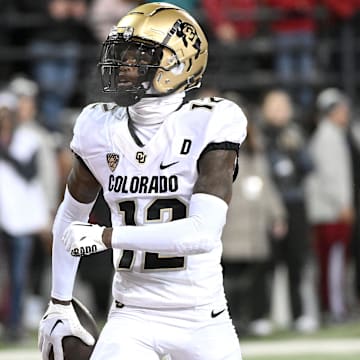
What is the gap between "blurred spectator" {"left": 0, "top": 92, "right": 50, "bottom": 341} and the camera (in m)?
9.13

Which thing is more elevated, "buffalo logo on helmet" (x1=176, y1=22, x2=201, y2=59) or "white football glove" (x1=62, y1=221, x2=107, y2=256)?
"buffalo logo on helmet" (x1=176, y1=22, x2=201, y2=59)

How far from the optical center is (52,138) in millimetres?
10273

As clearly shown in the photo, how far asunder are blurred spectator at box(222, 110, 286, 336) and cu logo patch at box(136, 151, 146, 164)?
180 inches

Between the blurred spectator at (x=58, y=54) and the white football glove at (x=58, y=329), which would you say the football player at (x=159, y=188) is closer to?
the white football glove at (x=58, y=329)

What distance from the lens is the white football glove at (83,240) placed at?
4281 mm

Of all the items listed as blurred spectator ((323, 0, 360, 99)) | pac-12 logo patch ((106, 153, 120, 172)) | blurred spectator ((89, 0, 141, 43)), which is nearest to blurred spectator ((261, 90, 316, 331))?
blurred spectator ((323, 0, 360, 99))

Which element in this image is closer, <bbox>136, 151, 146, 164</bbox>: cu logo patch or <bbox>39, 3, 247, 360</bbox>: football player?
<bbox>39, 3, 247, 360</bbox>: football player

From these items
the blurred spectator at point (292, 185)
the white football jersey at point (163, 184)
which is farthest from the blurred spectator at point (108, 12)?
the white football jersey at point (163, 184)

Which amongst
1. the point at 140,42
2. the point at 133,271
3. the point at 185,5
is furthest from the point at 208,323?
the point at 185,5

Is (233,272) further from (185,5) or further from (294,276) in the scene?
(185,5)

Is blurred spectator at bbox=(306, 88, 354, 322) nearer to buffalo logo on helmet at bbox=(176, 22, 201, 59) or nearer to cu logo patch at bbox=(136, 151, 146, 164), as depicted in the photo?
buffalo logo on helmet at bbox=(176, 22, 201, 59)

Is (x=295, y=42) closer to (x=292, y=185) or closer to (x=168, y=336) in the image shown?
(x=292, y=185)

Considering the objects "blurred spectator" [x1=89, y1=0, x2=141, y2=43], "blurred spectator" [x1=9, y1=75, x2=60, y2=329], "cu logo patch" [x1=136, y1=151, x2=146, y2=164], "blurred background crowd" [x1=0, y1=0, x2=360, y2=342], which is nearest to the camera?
"cu logo patch" [x1=136, y1=151, x2=146, y2=164]

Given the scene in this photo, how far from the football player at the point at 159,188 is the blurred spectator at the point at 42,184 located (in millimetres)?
4986
